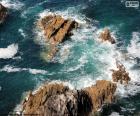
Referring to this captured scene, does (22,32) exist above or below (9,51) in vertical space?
above

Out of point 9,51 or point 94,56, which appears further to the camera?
point 9,51

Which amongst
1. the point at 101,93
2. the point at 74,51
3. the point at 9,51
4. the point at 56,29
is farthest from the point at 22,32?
the point at 101,93

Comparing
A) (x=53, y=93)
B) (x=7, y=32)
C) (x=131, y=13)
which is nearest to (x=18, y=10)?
(x=7, y=32)

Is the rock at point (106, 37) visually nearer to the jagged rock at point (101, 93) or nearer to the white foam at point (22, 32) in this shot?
the jagged rock at point (101, 93)

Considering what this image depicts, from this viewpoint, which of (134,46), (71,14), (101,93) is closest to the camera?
(101,93)

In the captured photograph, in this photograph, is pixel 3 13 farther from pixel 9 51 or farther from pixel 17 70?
pixel 17 70

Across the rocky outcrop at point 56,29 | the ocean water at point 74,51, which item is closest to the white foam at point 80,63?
the ocean water at point 74,51

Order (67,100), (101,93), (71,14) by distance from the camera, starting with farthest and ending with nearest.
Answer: (71,14) < (101,93) < (67,100)

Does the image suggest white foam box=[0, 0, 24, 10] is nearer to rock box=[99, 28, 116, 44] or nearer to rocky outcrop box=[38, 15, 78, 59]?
rocky outcrop box=[38, 15, 78, 59]
